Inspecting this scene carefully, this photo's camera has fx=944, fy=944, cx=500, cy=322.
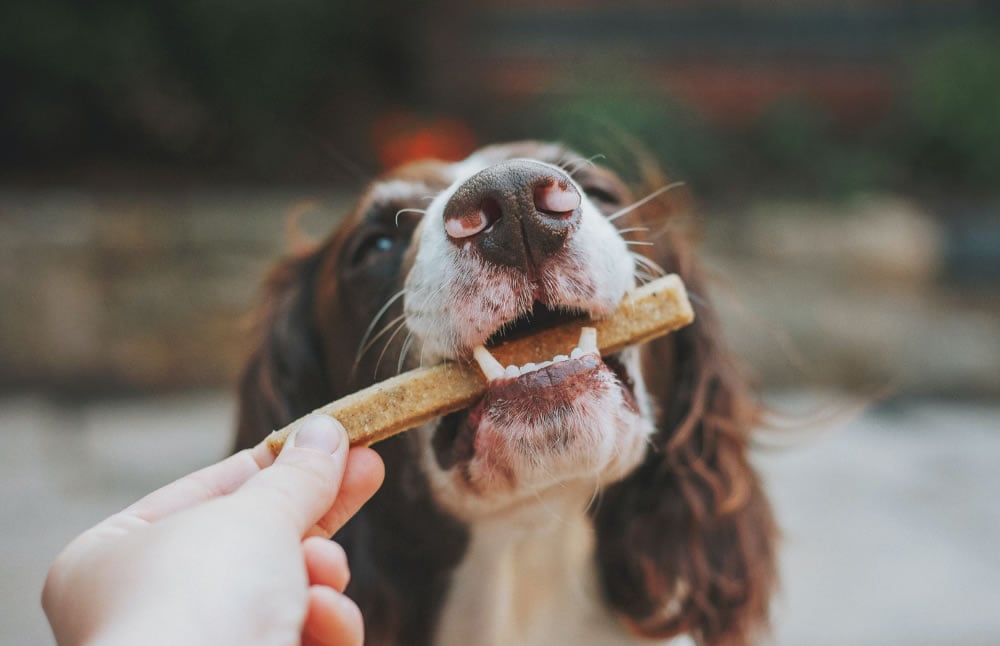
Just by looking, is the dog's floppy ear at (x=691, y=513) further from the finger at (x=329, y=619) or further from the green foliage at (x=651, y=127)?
the green foliage at (x=651, y=127)

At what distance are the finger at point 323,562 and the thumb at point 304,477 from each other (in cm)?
3

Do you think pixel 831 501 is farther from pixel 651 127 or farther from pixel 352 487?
pixel 352 487

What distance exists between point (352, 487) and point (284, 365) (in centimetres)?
114

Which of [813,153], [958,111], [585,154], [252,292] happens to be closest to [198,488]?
[585,154]

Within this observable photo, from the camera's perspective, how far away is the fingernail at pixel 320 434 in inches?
55.3

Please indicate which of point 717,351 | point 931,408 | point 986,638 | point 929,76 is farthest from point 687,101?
point 717,351

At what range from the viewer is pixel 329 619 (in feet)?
4.25

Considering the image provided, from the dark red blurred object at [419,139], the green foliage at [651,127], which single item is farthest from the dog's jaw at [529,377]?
the dark red blurred object at [419,139]

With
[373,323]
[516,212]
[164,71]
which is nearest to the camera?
[516,212]

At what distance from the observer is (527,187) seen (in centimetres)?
161

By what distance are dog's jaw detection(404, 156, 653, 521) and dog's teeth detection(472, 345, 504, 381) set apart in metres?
0.02

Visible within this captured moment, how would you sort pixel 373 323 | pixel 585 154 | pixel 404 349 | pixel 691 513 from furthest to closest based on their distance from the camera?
1. pixel 585 154
2. pixel 691 513
3. pixel 373 323
4. pixel 404 349

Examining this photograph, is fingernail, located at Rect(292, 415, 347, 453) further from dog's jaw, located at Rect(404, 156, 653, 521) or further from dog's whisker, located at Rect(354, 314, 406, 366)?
dog's whisker, located at Rect(354, 314, 406, 366)

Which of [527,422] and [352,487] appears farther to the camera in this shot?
[527,422]
